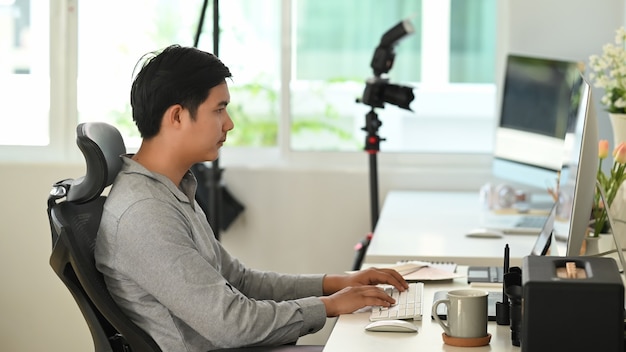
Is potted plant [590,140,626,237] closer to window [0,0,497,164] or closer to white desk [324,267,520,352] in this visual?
white desk [324,267,520,352]

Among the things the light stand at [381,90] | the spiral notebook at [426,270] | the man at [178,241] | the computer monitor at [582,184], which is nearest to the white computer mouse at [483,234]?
the spiral notebook at [426,270]

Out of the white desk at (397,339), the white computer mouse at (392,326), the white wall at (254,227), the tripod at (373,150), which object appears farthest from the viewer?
the white wall at (254,227)

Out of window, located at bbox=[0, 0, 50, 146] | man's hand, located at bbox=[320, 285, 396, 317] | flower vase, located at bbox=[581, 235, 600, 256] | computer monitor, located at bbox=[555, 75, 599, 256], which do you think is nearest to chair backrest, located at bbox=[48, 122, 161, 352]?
man's hand, located at bbox=[320, 285, 396, 317]

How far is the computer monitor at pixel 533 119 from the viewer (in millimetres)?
3367

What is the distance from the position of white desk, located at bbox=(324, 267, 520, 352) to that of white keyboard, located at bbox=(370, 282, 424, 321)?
0.02 meters

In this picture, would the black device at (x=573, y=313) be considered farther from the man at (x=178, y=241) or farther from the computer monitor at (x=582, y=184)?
the man at (x=178, y=241)

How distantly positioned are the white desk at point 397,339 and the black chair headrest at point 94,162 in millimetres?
566

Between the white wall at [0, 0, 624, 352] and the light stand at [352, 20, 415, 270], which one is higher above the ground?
the light stand at [352, 20, 415, 270]

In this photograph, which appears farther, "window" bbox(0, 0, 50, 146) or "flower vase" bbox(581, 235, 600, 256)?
"window" bbox(0, 0, 50, 146)

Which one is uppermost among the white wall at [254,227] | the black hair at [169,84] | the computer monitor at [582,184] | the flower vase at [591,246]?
the black hair at [169,84]

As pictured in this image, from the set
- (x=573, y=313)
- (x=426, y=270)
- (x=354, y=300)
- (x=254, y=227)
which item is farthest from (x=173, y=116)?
(x=254, y=227)

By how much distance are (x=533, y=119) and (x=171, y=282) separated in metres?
2.00

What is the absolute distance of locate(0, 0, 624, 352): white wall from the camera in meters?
4.18

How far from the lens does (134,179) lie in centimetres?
204
